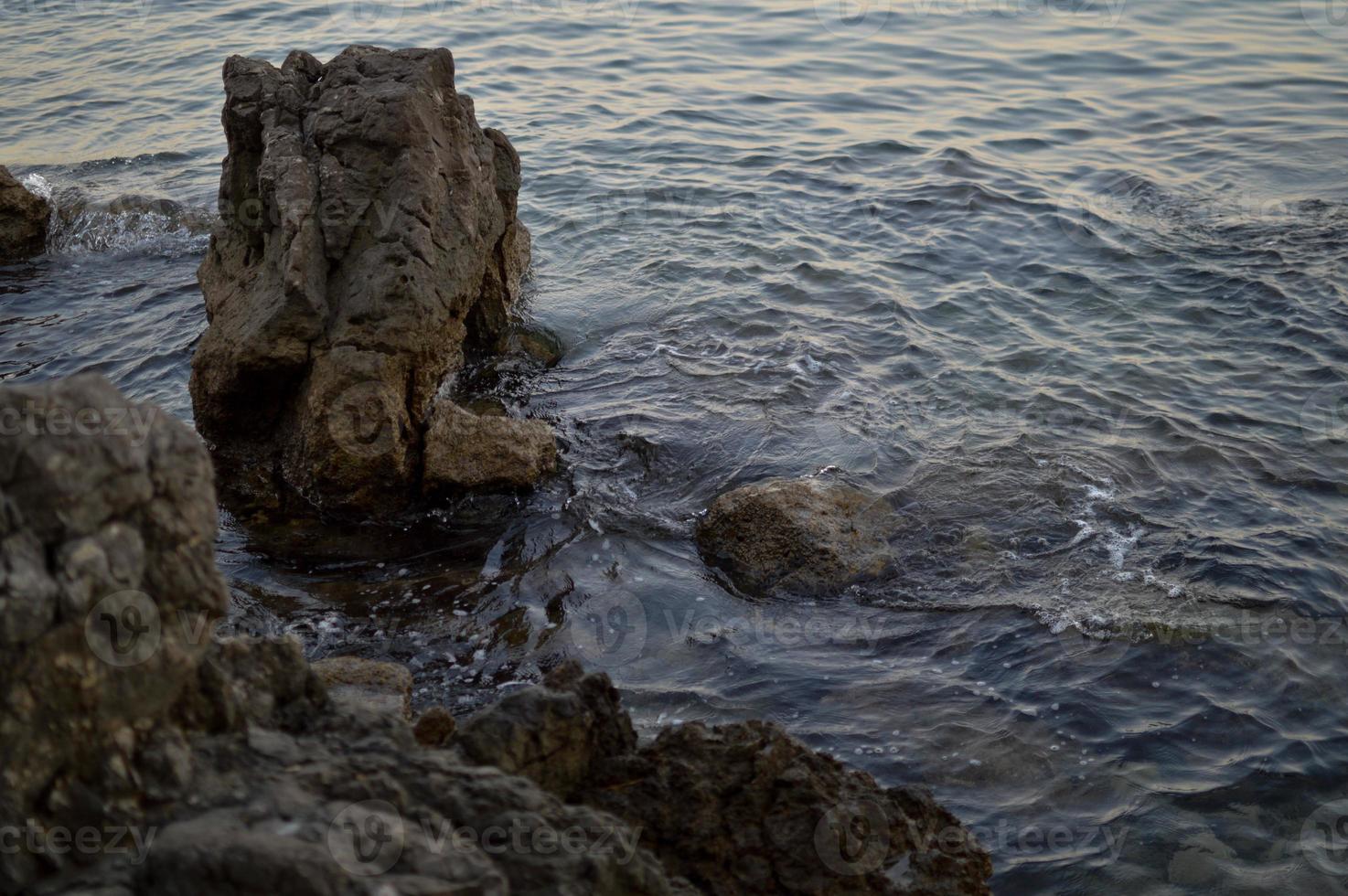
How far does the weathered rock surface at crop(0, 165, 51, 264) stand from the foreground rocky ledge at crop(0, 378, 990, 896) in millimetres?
8820

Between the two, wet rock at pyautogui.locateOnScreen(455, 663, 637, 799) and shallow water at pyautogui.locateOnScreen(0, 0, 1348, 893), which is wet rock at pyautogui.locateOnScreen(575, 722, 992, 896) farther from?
shallow water at pyautogui.locateOnScreen(0, 0, 1348, 893)

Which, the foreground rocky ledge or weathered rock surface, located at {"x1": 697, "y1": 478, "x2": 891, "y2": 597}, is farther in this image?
weathered rock surface, located at {"x1": 697, "y1": 478, "x2": 891, "y2": 597}

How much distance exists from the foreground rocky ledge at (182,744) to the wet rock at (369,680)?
53.5 inches

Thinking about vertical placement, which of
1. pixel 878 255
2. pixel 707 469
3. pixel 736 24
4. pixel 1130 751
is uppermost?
pixel 736 24

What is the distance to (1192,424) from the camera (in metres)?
7.57

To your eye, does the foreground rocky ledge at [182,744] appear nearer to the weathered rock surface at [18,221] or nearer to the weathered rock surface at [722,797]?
the weathered rock surface at [722,797]

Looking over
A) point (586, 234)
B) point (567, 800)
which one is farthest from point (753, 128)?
point (567, 800)

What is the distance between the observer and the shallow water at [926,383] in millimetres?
5105

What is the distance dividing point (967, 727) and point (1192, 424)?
3616 mm

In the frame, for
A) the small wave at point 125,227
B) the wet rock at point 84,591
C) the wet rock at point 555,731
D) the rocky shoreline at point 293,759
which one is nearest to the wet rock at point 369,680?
the rocky shoreline at point 293,759

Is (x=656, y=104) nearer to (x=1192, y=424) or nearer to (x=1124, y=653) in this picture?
(x=1192, y=424)

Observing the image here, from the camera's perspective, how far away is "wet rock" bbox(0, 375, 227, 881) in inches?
96.6

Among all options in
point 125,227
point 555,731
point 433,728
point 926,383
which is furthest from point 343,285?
point 125,227

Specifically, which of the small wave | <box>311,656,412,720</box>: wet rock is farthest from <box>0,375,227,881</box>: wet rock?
the small wave
